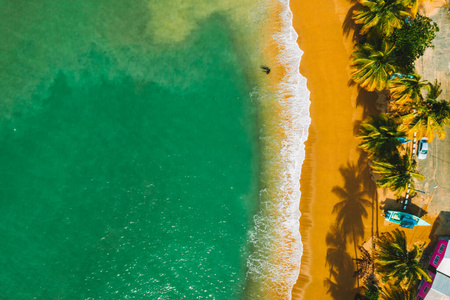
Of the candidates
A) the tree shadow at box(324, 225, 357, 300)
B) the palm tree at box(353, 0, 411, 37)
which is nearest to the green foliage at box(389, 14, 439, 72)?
the palm tree at box(353, 0, 411, 37)

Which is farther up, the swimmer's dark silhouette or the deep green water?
the swimmer's dark silhouette

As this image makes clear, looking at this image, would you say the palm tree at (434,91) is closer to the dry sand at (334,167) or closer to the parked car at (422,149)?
the dry sand at (334,167)

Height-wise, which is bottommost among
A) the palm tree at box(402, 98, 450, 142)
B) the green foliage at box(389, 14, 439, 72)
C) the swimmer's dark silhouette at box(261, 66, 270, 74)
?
the palm tree at box(402, 98, 450, 142)

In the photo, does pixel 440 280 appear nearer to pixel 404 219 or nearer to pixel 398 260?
pixel 398 260

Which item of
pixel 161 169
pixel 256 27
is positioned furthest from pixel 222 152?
pixel 256 27

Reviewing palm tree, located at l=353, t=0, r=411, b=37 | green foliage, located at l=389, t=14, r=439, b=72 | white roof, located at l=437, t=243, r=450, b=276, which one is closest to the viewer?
palm tree, located at l=353, t=0, r=411, b=37

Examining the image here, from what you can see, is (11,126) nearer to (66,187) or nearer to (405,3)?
(66,187)

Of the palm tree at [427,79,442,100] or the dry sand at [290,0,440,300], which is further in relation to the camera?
the dry sand at [290,0,440,300]

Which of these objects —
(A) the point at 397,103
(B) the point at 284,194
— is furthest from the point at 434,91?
(B) the point at 284,194

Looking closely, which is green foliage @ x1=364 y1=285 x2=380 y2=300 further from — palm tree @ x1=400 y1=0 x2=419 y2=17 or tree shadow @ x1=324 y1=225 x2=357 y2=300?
palm tree @ x1=400 y1=0 x2=419 y2=17
